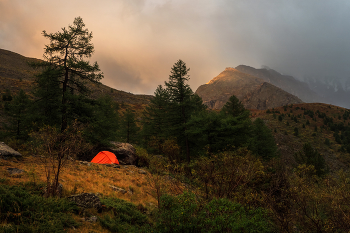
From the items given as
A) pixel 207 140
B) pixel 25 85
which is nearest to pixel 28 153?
pixel 207 140

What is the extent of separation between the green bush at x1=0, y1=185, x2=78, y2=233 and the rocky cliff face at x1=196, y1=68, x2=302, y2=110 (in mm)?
121400

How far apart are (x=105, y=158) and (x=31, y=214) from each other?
497 inches

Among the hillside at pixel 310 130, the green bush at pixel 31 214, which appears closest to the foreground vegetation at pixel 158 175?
the green bush at pixel 31 214

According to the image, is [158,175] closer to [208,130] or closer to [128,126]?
[208,130]

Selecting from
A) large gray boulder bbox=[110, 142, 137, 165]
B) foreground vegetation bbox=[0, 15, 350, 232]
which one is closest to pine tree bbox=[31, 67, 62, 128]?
foreground vegetation bbox=[0, 15, 350, 232]

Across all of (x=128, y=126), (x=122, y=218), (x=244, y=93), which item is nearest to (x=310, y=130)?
(x=128, y=126)

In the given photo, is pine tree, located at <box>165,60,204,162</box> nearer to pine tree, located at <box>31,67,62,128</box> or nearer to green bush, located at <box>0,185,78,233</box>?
pine tree, located at <box>31,67,62,128</box>

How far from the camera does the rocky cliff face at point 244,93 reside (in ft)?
369

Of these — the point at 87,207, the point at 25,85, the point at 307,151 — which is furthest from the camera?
the point at 25,85

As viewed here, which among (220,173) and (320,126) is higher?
(320,126)

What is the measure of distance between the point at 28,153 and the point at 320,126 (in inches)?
2419

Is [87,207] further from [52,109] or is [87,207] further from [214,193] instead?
[52,109]

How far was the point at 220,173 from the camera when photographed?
30.8 ft

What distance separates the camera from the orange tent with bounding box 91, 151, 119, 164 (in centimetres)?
1649
